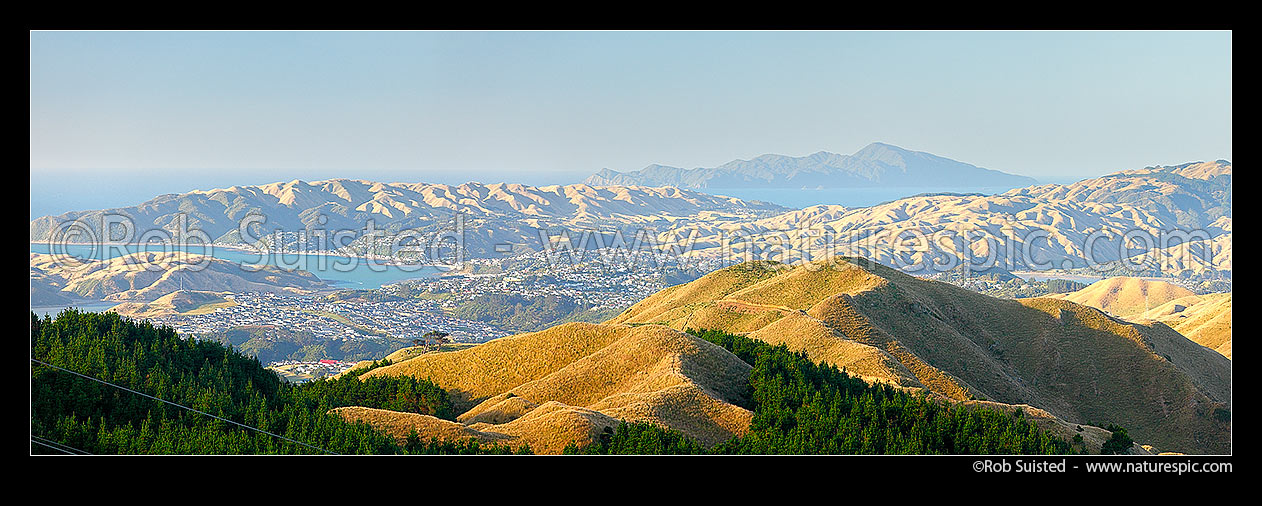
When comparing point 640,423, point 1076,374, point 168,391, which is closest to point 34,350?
point 168,391

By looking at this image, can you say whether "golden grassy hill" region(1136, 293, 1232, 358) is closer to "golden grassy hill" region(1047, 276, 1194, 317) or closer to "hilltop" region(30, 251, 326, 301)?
"golden grassy hill" region(1047, 276, 1194, 317)

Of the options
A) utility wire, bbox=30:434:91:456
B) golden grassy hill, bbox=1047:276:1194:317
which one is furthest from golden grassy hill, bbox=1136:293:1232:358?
utility wire, bbox=30:434:91:456

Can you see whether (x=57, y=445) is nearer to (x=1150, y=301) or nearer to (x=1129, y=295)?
(x=1150, y=301)
